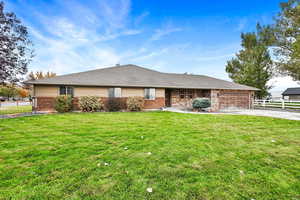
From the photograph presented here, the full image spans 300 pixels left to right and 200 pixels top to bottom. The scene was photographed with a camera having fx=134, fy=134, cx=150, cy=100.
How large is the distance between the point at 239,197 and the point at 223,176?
49 centimetres

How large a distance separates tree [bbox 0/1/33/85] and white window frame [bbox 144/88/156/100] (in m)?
9.99

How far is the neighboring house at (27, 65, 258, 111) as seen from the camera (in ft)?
37.1

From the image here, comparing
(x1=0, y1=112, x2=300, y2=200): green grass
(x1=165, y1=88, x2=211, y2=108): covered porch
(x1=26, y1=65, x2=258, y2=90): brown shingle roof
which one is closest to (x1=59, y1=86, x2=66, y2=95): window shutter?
(x1=26, y1=65, x2=258, y2=90): brown shingle roof

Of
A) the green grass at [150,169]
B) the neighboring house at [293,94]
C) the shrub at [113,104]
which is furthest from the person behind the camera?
the neighboring house at [293,94]

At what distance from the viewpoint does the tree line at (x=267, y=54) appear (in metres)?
15.6

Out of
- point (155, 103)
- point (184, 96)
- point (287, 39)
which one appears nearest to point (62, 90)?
point (155, 103)

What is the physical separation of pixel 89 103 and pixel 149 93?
569cm

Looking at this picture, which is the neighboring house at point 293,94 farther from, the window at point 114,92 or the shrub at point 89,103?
the shrub at point 89,103

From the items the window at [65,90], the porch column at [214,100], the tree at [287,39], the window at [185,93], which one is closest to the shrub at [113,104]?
the window at [65,90]

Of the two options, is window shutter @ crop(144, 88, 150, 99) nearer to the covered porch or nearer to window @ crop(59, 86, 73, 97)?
the covered porch

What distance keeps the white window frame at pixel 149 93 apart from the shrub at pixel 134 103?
3.71 ft

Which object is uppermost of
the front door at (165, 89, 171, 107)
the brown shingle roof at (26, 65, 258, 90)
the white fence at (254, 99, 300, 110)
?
the brown shingle roof at (26, 65, 258, 90)

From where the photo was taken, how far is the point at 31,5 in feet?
39.5

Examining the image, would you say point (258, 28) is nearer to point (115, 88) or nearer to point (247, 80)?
point (247, 80)
